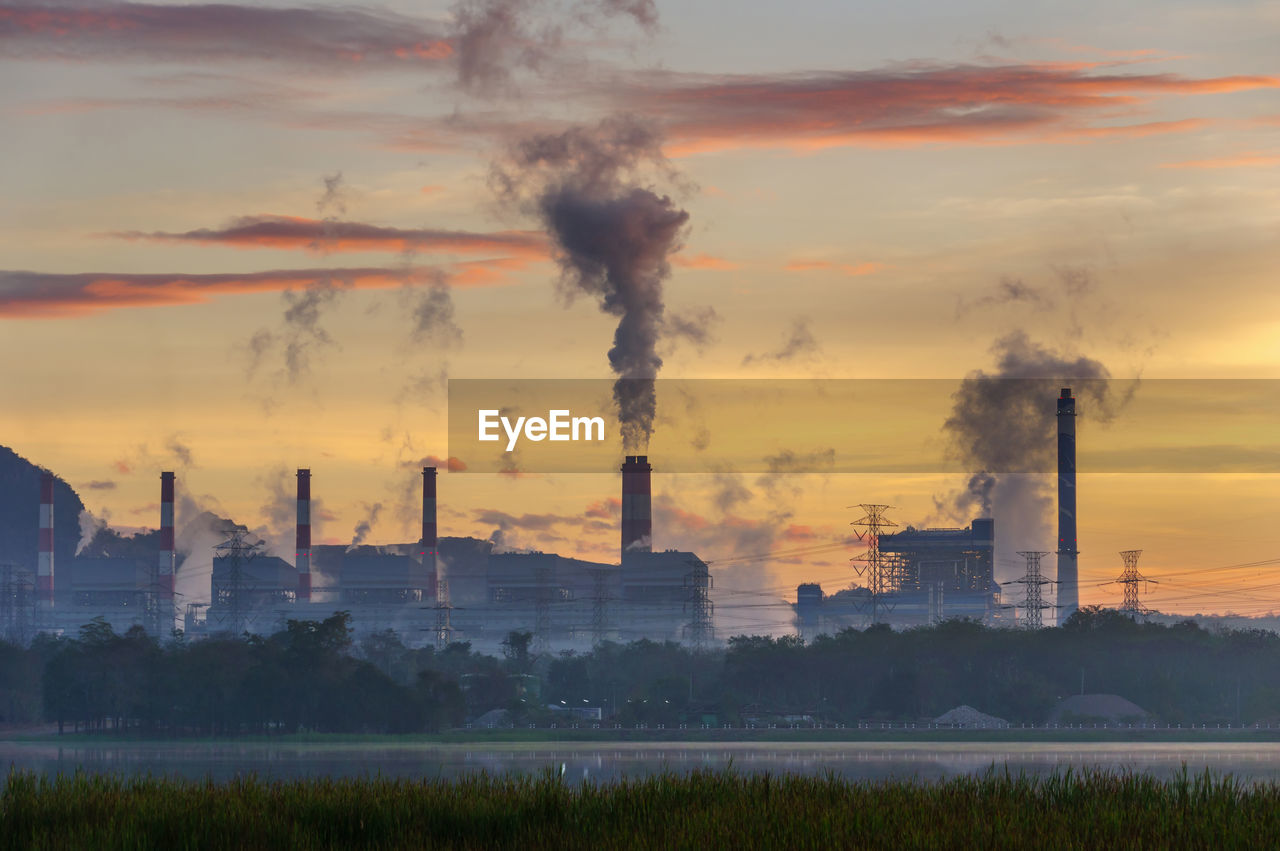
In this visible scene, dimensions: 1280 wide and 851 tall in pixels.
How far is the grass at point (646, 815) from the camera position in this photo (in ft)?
84.7

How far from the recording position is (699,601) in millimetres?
185375

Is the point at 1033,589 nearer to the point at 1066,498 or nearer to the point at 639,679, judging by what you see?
the point at 1066,498

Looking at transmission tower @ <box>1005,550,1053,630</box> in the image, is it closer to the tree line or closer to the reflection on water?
the tree line

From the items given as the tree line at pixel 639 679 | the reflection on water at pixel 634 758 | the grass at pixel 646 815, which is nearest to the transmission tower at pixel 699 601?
the tree line at pixel 639 679

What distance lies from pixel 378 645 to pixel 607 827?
163 m

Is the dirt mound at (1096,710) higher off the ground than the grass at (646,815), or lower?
lower

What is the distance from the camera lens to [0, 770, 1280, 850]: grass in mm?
25812

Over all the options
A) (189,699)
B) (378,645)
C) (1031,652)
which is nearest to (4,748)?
(189,699)

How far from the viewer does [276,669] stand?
135625 millimetres

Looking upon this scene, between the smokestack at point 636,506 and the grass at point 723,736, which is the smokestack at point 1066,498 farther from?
the smokestack at point 636,506

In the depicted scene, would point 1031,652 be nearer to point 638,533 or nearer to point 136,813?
point 638,533

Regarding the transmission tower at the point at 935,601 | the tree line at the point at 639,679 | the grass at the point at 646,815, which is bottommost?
the tree line at the point at 639,679

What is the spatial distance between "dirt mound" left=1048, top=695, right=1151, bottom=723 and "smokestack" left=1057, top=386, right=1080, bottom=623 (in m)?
25.3

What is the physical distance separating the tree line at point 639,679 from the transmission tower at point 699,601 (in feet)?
20.5
